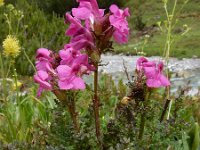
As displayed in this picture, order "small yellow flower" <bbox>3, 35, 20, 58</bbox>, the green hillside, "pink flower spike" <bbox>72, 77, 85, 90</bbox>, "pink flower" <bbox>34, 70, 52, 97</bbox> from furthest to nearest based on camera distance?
the green hillside, "small yellow flower" <bbox>3, 35, 20, 58</bbox>, "pink flower" <bbox>34, 70, 52, 97</bbox>, "pink flower spike" <bbox>72, 77, 85, 90</bbox>

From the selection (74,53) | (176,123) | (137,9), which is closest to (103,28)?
(74,53)

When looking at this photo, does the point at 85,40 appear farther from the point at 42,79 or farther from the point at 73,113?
the point at 73,113

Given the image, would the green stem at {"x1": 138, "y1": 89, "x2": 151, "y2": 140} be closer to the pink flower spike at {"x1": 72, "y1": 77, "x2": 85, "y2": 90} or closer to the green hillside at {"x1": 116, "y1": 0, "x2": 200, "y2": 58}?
the pink flower spike at {"x1": 72, "y1": 77, "x2": 85, "y2": 90}

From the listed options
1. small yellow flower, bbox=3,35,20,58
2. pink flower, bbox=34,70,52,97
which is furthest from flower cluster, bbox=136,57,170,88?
small yellow flower, bbox=3,35,20,58

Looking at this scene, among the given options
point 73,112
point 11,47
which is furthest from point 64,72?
point 11,47

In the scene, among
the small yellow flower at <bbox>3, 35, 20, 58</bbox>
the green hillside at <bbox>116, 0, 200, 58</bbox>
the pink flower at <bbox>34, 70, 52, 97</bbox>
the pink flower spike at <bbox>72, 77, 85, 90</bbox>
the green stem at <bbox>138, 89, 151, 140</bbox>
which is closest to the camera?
the pink flower spike at <bbox>72, 77, 85, 90</bbox>

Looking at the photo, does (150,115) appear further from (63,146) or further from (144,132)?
(63,146)
